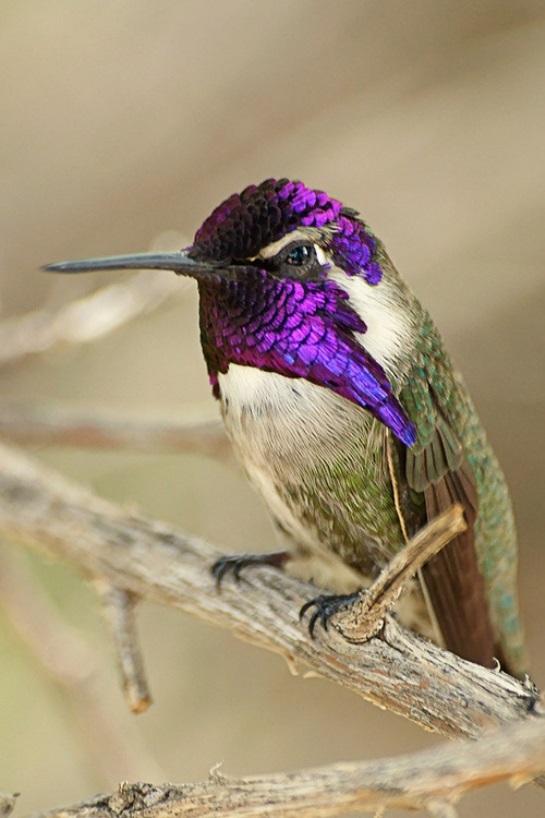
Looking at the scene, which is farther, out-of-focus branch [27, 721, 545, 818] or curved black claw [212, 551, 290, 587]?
curved black claw [212, 551, 290, 587]

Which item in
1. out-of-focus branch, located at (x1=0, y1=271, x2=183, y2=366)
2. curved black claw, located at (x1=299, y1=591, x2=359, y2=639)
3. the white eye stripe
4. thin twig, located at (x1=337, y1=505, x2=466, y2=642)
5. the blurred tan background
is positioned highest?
the blurred tan background

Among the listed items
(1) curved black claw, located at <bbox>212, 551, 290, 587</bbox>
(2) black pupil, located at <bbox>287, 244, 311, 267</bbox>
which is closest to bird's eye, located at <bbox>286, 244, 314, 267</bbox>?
(2) black pupil, located at <bbox>287, 244, 311, 267</bbox>

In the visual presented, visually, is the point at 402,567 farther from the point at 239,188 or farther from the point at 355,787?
the point at 239,188

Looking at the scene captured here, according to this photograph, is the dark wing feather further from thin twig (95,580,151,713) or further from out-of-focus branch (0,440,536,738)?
thin twig (95,580,151,713)

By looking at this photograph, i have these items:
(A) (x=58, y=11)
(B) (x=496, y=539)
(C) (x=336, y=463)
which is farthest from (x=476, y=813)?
(A) (x=58, y=11)

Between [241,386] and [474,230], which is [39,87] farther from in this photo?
[241,386]

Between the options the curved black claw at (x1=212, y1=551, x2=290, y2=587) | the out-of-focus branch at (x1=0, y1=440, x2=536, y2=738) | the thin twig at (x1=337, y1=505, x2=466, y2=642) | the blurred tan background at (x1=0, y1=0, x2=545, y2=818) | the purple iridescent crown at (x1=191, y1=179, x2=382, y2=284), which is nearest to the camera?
the thin twig at (x1=337, y1=505, x2=466, y2=642)

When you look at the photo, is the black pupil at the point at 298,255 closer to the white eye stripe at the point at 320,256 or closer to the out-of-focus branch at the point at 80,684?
the white eye stripe at the point at 320,256
